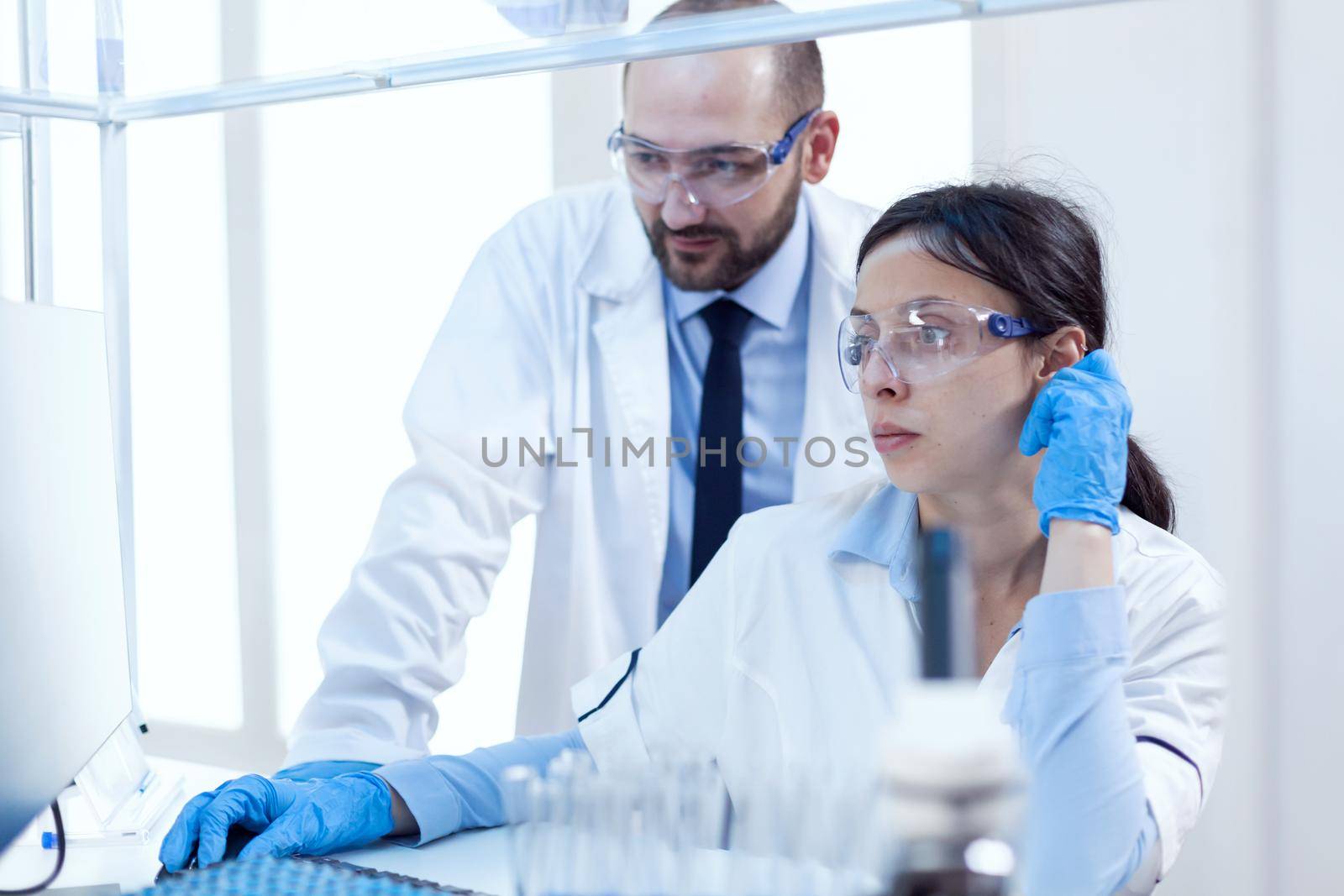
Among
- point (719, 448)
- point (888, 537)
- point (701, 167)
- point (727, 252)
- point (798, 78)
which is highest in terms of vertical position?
point (798, 78)

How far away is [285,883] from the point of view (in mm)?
995

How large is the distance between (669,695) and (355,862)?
485 millimetres

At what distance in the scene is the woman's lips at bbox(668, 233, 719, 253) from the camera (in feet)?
7.60

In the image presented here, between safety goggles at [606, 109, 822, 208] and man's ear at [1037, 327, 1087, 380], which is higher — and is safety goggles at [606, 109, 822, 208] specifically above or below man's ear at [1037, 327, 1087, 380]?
above

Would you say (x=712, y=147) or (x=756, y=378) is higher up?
(x=712, y=147)

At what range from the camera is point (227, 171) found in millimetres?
3559

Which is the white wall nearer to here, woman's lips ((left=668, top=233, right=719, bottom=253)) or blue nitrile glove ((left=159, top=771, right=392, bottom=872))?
woman's lips ((left=668, top=233, right=719, bottom=253))

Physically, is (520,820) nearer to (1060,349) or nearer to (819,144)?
(1060,349)

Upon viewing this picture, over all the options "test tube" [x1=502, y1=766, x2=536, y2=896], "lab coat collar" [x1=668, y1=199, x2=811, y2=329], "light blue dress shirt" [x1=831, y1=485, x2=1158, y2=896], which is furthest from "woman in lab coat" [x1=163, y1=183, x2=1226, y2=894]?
"lab coat collar" [x1=668, y1=199, x2=811, y2=329]

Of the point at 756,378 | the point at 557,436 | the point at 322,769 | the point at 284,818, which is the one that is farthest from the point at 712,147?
the point at 284,818

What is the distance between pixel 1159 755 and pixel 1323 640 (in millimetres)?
1224

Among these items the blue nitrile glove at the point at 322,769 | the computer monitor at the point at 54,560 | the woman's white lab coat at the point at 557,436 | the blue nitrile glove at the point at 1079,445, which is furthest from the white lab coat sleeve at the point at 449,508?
the blue nitrile glove at the point at 1079,445

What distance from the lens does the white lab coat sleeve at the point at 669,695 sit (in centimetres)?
158

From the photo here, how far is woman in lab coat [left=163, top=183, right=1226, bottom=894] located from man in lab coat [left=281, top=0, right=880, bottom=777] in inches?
24.4
